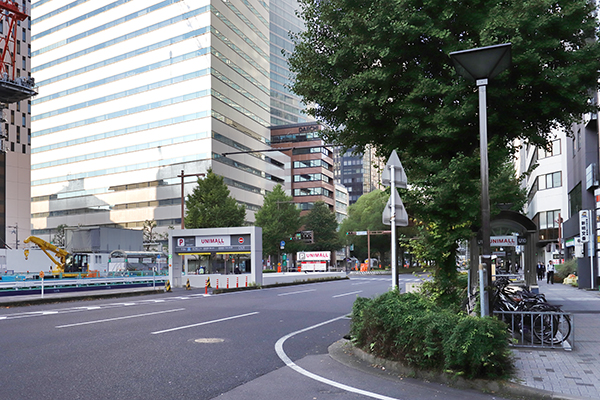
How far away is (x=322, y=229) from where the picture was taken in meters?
79.8

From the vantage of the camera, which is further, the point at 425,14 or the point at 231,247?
the point at 231,247

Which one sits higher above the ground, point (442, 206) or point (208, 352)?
point (442, 206)

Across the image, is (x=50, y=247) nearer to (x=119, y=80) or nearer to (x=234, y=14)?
(x=119, y=80)

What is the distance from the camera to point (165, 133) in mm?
72438


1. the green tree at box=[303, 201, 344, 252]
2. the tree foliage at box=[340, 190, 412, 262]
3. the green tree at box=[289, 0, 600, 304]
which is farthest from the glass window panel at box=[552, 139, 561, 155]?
the green tree at box=[289, 0, 600, 304]

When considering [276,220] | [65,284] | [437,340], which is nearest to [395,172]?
[437,340]

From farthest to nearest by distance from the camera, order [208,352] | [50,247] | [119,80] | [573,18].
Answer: [119,80]
[50,247]
[573,18]
[208,352]

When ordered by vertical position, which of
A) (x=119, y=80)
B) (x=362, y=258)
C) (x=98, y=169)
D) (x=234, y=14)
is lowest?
(x=362, y=258)

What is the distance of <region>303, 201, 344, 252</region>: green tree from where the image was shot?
260 feet

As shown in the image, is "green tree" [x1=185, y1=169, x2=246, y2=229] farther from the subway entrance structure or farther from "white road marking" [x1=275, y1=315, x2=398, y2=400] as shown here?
"white road marking" [x1=275, y1=315, x2=398, y2=400]

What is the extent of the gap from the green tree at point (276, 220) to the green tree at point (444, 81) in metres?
52.1

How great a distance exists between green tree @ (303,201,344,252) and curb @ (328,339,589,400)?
70.4 m

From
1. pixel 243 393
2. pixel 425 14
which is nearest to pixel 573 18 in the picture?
pixel 425 14

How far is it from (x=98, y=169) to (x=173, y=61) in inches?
839
